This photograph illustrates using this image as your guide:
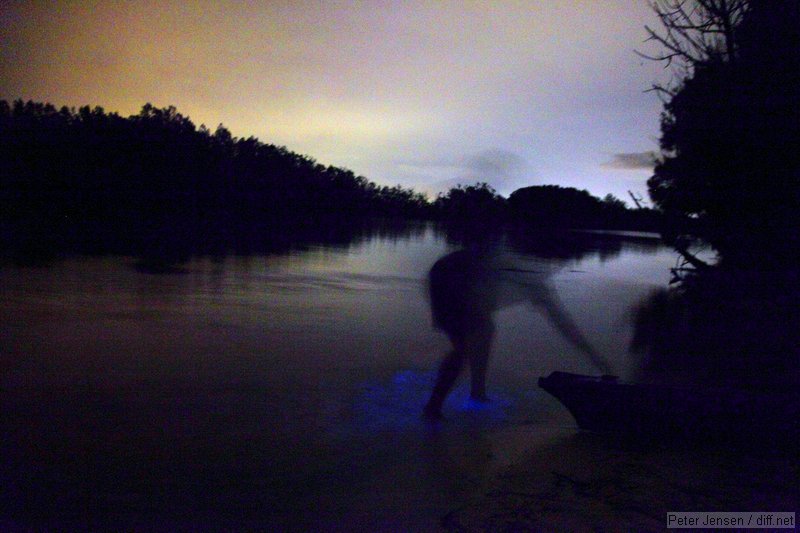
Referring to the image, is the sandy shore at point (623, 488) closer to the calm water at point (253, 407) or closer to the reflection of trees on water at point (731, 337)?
the calm water at point (253, 407)

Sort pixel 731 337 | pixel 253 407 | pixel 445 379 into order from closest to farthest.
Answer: pixel 445 379 → pixel 253 407 → pixel 731 337

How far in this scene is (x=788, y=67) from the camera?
27.6ft

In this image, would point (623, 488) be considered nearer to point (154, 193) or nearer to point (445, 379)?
point (445, 379)

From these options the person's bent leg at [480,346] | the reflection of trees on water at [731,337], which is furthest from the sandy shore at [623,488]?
the reflection of trees on water at [731,337]

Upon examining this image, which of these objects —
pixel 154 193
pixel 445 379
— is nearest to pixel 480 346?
pixel 445 379

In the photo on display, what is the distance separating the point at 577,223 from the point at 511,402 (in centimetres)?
426

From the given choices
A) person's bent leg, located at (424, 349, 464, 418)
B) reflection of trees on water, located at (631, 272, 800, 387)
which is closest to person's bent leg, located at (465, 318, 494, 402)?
person's bent leg, located at (424, 349, 464, 418)

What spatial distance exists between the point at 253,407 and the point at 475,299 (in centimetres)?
248

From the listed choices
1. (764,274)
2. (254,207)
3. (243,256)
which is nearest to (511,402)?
(764,274)

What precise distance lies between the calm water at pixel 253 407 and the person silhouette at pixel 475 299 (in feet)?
0.19

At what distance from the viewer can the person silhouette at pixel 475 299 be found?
6000 millimetres

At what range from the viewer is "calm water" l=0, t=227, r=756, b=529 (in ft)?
14.5

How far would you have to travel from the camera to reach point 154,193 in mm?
54188

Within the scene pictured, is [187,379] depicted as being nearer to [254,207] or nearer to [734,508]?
[734,508]
